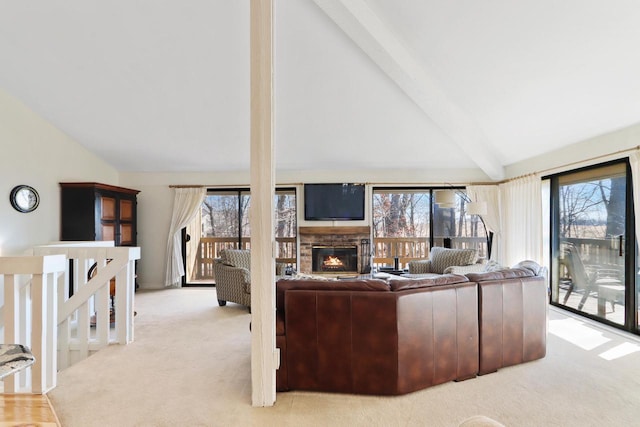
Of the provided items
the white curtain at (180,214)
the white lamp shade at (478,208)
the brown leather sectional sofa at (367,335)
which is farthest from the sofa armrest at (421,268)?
the white curtain at (180,214)

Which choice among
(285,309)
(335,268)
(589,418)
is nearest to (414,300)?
(285,309)

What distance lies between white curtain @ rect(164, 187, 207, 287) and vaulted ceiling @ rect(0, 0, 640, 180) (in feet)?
3.16

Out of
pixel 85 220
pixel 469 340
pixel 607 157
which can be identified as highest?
pixel 607 157

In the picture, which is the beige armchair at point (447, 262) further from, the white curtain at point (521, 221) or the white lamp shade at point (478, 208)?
the white curtain at point (521, 221)

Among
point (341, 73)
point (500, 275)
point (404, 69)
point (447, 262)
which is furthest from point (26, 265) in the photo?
point (447, 262)

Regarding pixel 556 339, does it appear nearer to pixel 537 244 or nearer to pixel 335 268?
pixel 537 244

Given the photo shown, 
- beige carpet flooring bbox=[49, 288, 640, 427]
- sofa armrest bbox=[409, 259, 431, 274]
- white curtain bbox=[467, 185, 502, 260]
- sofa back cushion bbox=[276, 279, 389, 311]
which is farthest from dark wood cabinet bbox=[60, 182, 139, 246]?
white curtain bbox=[467, 185, 502, 260]

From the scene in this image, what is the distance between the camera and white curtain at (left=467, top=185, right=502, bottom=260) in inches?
232

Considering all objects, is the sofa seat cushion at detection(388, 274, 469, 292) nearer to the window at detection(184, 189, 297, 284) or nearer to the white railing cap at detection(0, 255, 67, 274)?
the white railing cap at detection(0, 255, 67, 274)

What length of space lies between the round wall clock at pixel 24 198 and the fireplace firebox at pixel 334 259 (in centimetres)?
414

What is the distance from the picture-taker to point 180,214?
610 cm

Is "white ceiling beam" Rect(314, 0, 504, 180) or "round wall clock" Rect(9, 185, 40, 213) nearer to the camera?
→ "white ceiling beam" Rect(314, 0, 504, 180)

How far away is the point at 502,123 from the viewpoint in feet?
13.9

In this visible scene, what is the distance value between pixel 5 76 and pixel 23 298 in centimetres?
337
